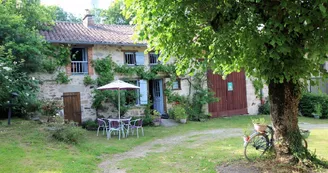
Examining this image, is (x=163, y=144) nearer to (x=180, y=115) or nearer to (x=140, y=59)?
(x=180, y=115)

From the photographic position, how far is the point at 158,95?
1532 centimetres

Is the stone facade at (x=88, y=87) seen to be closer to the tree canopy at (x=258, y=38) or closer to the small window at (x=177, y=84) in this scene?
the small window at (x=177, y=84)

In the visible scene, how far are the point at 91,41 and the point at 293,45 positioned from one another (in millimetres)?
9791

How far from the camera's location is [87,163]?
6.25 meters

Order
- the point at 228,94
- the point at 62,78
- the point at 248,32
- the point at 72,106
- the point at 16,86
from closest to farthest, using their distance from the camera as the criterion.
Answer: the point at 248,32
the point at 16,86
the point at 62,78
the point at 72,106
the point at 228,94

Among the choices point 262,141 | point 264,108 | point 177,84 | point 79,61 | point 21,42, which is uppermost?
point 21,42

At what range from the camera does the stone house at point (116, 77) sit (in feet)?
40.6

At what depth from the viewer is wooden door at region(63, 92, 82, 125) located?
12352 millimetres

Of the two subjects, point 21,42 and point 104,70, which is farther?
point 104,70

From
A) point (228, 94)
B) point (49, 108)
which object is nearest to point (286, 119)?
point (49, 108)

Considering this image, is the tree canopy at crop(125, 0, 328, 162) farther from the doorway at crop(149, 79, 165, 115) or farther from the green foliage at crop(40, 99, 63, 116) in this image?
the doorway at crop(149, 79, 165, 115)

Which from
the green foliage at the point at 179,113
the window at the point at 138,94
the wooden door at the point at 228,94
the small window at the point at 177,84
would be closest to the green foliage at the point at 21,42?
the window at the point at 138,94

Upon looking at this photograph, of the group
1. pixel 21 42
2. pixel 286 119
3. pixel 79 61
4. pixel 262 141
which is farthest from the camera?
pixel 79 61

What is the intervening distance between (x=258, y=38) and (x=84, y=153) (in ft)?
17.4
